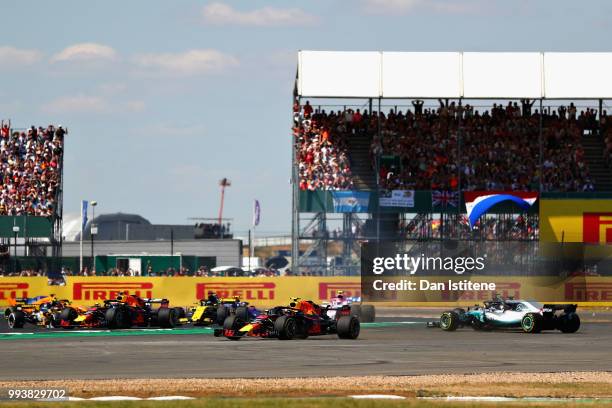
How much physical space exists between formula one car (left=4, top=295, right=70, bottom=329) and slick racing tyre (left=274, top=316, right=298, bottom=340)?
8.66 metres

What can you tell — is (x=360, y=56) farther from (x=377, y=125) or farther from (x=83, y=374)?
(x=83, y=374)

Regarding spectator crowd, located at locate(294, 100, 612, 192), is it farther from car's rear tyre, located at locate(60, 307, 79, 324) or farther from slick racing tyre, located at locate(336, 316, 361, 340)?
slick racing tyre, located at locate(336, 316, 361, 340)

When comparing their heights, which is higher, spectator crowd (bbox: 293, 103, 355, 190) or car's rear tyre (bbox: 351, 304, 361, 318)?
spectator crowd (bbox: 293, 103, 355, 190)

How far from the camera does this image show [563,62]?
177 feet

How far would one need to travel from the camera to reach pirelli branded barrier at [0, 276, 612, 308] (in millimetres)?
47969

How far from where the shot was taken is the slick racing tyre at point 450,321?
35.8 metres

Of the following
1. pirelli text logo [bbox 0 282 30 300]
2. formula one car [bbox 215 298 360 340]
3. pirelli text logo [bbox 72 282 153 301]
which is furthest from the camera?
pirelli text logo [bbox 0 282 30 300]

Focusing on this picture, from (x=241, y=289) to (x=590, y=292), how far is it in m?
14.8

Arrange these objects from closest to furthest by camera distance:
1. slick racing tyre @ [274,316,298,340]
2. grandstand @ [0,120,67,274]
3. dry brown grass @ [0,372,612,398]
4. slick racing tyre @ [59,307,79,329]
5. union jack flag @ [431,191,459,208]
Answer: dry brown grass @ [0,372,612,398] < slick racing tyre @ [274,316,298,340] < slick racing tyre @ [59,307,79,329] < union jack flag @ [431,191,459,208] < grandstand @ [0,120,67,274]

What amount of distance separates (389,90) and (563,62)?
27.7ft

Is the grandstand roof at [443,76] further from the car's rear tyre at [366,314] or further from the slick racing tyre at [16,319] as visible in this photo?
the slick racing tyre at [16,319]

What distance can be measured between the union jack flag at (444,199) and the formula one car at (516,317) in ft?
54.9

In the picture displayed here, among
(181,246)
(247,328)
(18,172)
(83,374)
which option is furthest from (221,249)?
(83,374)

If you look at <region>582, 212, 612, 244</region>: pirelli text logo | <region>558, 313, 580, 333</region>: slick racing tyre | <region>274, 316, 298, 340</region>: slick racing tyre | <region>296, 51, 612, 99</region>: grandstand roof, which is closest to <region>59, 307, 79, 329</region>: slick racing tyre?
<region>274, 316, 298, 340</region>: slick racing tyre
